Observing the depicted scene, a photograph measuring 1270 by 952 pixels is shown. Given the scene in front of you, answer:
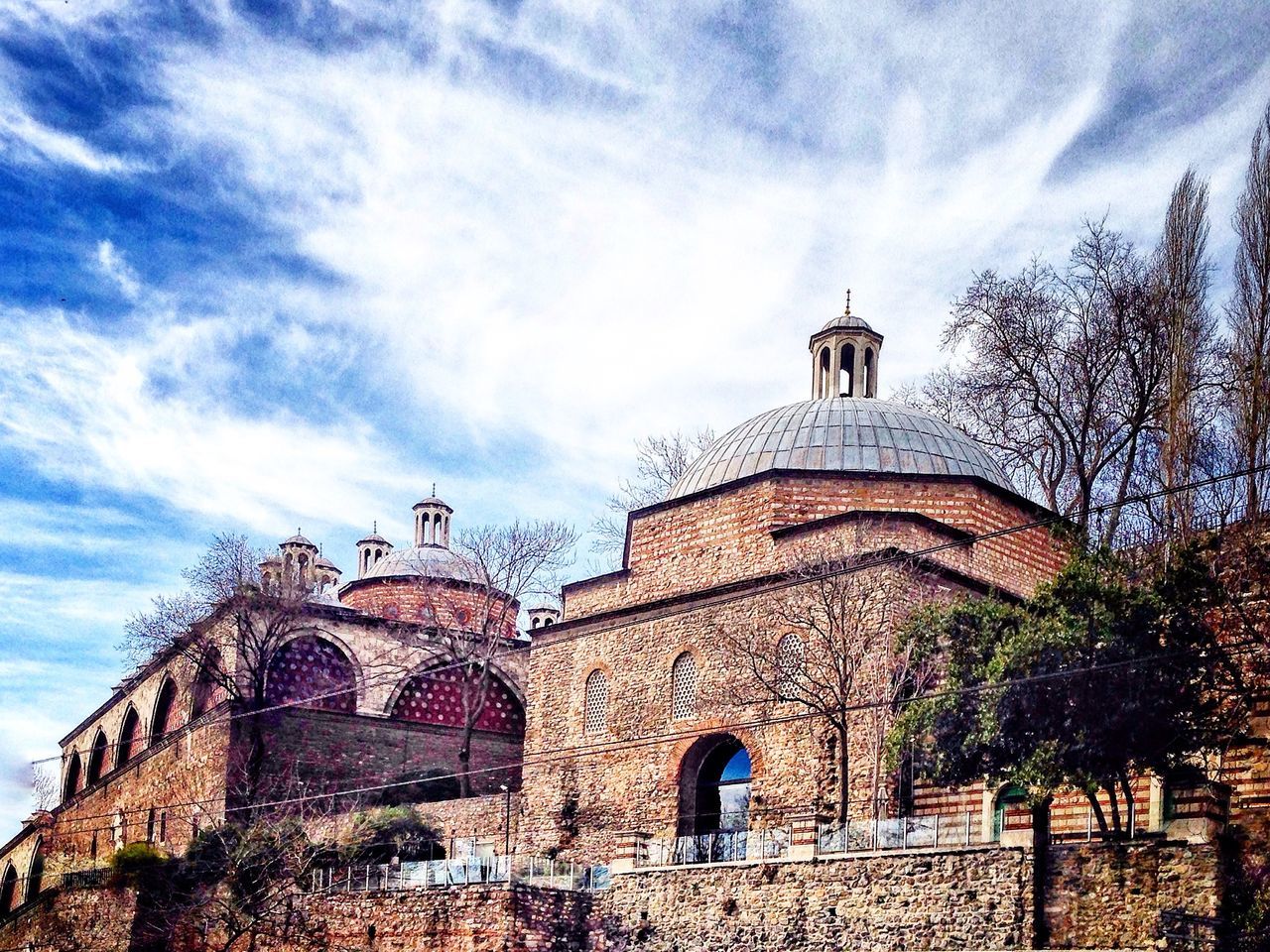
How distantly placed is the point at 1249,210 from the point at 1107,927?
10540 mm

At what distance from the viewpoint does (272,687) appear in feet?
105

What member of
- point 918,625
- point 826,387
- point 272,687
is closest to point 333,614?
point 272,687

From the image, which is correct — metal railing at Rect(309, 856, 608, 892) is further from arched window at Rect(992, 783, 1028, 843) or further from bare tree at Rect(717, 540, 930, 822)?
arched window at Rect(992, 783, 1028, 843)

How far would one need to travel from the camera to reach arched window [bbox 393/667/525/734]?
33.5 meters

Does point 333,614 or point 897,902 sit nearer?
point 897,902

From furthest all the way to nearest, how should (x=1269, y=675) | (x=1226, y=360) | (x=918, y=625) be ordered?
1. (x=1226, y=360)
2. (x=918, y=625)
3. (x=1269, y=675)

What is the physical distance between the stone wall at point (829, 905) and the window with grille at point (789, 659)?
372cm

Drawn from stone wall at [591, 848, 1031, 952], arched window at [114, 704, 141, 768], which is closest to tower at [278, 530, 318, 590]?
arched window at [114, 704, 141, 768]

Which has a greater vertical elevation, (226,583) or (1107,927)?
(226,583)

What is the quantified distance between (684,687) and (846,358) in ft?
27.8

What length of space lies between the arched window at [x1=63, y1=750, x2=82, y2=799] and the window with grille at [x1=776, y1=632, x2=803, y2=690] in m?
29.3

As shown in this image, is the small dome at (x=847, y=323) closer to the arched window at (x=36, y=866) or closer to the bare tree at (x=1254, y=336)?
the bare tree at (x=1254, y=336)

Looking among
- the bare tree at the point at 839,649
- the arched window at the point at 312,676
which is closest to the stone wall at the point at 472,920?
the bare tree at the point at 839,649

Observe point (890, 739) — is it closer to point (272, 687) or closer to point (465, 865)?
point (465, 865)
